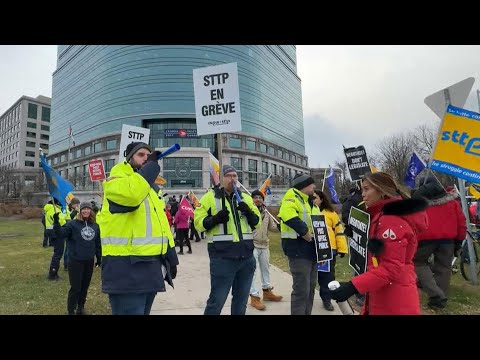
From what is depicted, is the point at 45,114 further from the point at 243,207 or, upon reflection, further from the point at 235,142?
the point at 243,207

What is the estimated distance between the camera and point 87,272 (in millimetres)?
5875

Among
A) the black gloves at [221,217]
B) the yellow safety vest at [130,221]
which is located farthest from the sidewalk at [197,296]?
→ the yellow safety vest at [130,221]

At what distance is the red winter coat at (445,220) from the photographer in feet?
20.0

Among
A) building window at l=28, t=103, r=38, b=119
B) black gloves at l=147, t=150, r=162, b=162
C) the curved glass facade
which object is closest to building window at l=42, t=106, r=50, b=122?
building window at l=28, t=103, r=38, b=119

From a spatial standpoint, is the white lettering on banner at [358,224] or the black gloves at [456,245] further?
the black gloves at [456,245]

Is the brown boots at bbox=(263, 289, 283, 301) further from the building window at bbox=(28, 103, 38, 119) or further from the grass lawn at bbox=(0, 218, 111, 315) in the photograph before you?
the building window at bbox=(28, 103, 38, 119)

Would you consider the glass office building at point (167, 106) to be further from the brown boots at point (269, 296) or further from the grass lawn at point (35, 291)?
the brown boots at point (269, 296)

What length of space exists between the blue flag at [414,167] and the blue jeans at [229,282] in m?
5.39

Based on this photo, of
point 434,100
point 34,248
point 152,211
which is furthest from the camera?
point 34,248

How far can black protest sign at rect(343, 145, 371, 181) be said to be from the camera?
27.8 feet
